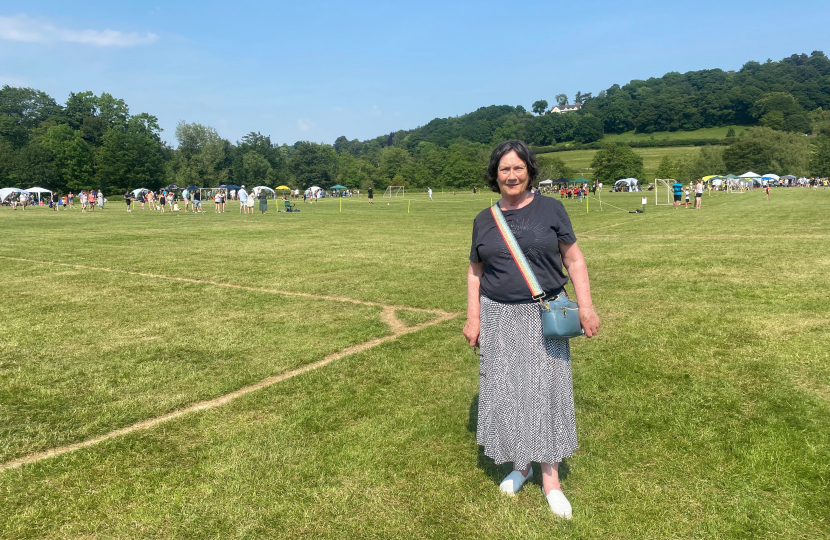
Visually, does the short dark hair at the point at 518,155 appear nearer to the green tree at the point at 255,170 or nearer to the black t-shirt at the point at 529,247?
the black t-shirt at the point at 529,247

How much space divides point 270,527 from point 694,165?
136 metres

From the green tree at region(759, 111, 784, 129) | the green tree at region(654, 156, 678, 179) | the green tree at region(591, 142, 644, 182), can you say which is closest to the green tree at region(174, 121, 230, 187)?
the green tree at region(591, 142, 644, 182)

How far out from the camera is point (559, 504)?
3.52 meters

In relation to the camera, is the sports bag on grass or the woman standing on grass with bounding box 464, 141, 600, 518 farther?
the woman standing on grass with bounding box 464, 141, 600, 518

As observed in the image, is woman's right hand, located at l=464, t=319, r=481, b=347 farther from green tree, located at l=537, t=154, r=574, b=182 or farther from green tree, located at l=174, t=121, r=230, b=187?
green tree, located at l=537, t=154, r=574, b=182

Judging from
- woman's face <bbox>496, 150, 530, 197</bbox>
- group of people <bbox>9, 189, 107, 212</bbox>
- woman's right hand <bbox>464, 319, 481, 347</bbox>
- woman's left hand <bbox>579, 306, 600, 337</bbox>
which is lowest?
woman's right hand <bbox>464, 319, 481, 347</bbox>

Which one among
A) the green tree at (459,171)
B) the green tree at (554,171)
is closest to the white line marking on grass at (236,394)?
the green tree at (554,171)

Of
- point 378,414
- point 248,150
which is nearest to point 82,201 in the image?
point 378,414

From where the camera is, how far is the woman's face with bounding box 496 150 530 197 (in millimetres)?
3498

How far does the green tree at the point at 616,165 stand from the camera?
131m

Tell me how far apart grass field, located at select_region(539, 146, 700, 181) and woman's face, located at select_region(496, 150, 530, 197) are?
130 metres

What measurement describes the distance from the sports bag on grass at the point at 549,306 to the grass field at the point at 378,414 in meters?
1.11

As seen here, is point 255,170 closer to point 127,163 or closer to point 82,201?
point 127,163

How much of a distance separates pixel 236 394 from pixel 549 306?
3316mm
